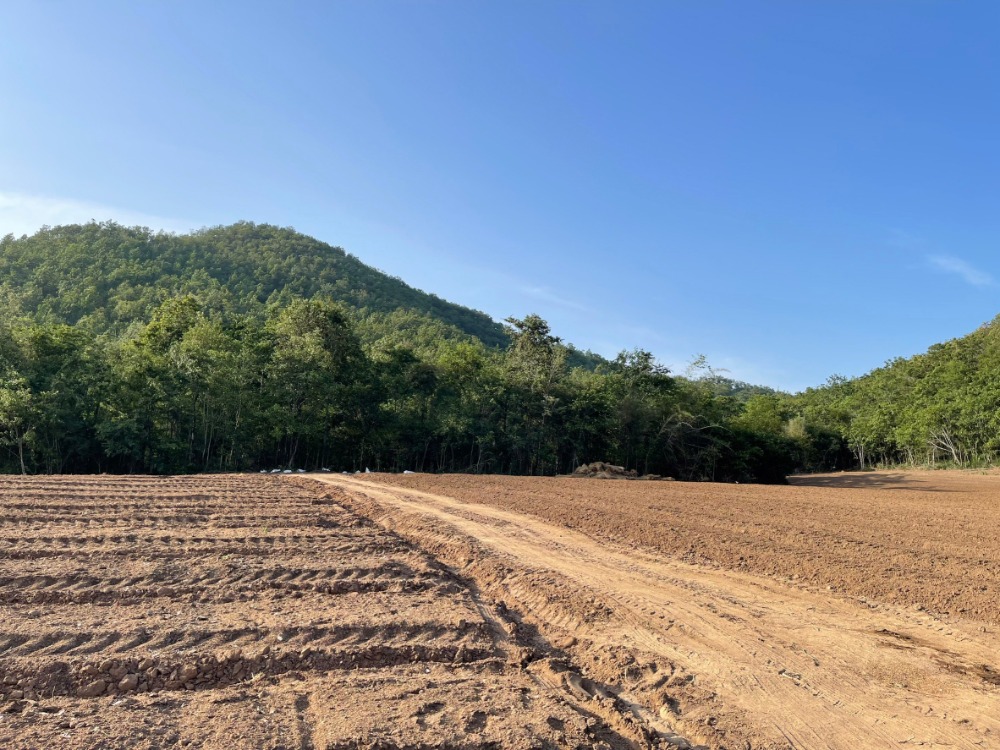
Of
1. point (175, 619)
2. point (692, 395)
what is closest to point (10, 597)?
point (175, 619)

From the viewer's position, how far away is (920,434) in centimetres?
5631

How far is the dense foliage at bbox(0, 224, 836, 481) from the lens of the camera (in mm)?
26062

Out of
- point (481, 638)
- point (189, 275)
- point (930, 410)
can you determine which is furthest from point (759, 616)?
point (189, 275)

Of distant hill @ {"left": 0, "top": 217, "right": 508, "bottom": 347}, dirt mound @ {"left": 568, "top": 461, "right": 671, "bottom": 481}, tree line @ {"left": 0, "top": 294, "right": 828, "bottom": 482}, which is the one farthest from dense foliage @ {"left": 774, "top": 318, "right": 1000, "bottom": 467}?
distant hill @ {"left": 0, "top": 217, "right": 508, "bottom": 347}

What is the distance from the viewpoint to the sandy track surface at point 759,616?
4016 mm

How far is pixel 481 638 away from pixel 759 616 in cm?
296

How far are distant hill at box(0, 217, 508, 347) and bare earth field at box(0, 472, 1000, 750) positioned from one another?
42011mm

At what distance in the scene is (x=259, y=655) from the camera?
445 centimetres

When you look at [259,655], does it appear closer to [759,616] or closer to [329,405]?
[759,616]

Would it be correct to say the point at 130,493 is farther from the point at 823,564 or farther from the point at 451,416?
the point at 451,416

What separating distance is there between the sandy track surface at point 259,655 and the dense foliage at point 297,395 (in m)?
20.9

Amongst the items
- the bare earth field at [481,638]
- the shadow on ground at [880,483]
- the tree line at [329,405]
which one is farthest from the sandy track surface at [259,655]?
the shadow on ground at [880,483]

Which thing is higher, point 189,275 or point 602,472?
point 189,275

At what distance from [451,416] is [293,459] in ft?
29.7
